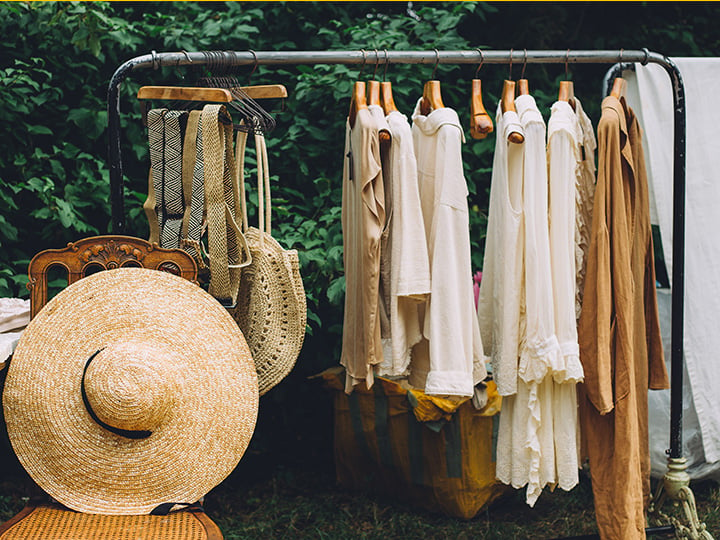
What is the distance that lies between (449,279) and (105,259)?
1045 mm

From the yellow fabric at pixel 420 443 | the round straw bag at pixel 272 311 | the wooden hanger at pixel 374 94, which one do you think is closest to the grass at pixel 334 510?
the yellow fabric at pixel 420 443

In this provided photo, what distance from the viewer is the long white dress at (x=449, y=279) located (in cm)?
233

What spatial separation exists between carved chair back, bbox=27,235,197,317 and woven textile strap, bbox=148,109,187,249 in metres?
0.09

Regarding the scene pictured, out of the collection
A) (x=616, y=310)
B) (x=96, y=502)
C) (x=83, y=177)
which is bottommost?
A: (x=96, y=502)

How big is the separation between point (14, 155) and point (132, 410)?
2.08m

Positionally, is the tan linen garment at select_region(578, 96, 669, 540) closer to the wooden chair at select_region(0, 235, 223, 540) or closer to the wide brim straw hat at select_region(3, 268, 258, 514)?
the wide brim straw hat at select_region(3, 268, 258, 514)

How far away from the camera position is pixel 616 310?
247 cm

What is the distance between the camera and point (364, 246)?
92.8 inches

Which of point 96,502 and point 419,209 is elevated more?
point 419,209

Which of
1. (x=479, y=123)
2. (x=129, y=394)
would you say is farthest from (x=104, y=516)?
(x=479, y=123)

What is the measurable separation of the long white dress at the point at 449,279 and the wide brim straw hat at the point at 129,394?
57 cm

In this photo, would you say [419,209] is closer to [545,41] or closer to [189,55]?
[189,55]

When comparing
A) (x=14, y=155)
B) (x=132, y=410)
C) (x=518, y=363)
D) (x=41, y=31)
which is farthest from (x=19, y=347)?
(x=41, y=31)

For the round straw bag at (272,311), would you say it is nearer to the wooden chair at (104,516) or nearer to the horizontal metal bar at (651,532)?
the wooden chair at (104,516)
